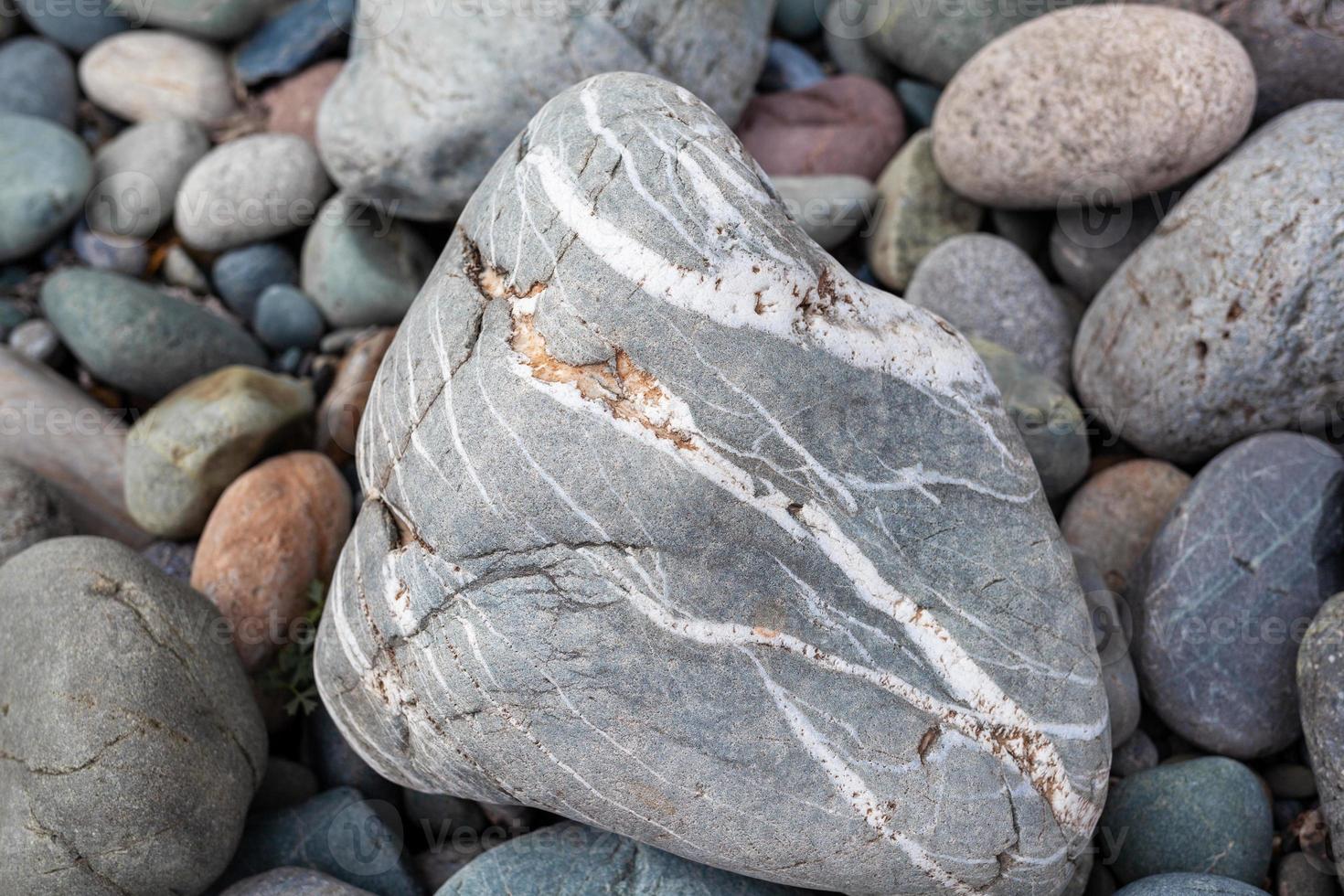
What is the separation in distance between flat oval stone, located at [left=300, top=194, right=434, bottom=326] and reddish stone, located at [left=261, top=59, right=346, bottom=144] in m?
0.62

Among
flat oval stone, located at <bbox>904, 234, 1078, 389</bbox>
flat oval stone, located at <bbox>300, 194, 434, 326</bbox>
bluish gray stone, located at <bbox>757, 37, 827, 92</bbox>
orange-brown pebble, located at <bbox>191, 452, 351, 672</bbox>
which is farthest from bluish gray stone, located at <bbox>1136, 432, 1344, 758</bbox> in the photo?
flat oval stone, located at <bbox>300, 194, 434, 326</bbox>

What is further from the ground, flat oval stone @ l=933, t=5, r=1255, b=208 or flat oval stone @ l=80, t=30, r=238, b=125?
flat oval stone @ l=933, t=5, r=1255, b=208

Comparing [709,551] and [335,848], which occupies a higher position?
[709,551]

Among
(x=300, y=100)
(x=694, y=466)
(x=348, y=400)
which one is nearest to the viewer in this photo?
(x=694, y=466)

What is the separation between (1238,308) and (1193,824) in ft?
5.84

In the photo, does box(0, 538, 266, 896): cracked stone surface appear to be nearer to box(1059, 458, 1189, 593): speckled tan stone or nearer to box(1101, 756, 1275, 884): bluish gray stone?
box(1101, 756, 1275, 884): bluish gray stone

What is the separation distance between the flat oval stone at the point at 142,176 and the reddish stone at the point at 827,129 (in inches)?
113

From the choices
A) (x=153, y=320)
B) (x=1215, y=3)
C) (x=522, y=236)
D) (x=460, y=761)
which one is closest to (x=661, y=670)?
(x=460, y=761)

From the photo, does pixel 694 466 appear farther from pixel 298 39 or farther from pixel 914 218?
pixel 298 39

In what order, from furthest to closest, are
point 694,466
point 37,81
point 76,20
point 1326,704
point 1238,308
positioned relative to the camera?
1. point 76,20
2. point 37,81
3. point 1238,308
4. point 1326,704
5. point 694,466

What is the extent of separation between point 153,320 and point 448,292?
7.09 feet

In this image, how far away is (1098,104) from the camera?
3.88 meters

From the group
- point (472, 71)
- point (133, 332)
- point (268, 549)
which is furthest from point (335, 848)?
point (472, 71)

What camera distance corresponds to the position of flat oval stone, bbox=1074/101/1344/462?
136 inches
